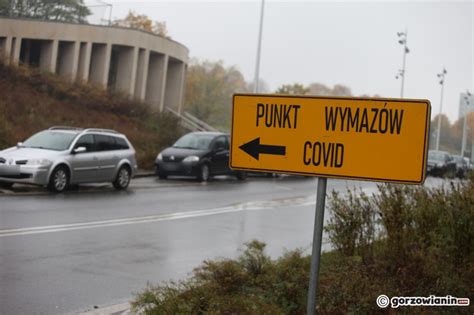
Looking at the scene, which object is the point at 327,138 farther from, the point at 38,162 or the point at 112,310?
the point at 38,162

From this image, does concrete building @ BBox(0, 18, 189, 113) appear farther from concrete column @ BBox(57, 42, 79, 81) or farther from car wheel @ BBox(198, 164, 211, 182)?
car wheel @ BBox(198, 164, 211, 182)

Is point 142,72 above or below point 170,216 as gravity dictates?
above

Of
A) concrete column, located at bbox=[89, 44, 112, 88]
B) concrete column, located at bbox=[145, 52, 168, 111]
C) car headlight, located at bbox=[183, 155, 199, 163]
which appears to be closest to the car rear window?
car headlight, located at bbox=[183, 155, 199, 163]

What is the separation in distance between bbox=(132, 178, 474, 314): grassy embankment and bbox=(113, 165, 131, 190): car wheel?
11.2 meters

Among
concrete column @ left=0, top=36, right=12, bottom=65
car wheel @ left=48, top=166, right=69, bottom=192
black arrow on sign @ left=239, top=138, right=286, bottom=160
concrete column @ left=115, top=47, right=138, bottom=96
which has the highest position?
concrete column @ left=115, top=47, right=138, bottom=96

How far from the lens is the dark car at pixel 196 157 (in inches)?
941

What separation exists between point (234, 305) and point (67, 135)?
13.1 m

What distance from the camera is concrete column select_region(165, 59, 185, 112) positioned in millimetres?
47844

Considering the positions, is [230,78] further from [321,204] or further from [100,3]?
[321,204]

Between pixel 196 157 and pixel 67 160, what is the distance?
7.62 m

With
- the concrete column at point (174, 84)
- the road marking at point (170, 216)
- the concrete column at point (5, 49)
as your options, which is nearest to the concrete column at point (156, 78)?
the concrete column at point (174, 84)

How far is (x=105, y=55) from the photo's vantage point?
125ft

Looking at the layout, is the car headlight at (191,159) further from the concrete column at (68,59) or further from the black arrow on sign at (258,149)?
the black arrow on sign at (258,149)

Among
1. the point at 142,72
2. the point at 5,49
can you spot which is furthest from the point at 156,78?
the point at 5,49
